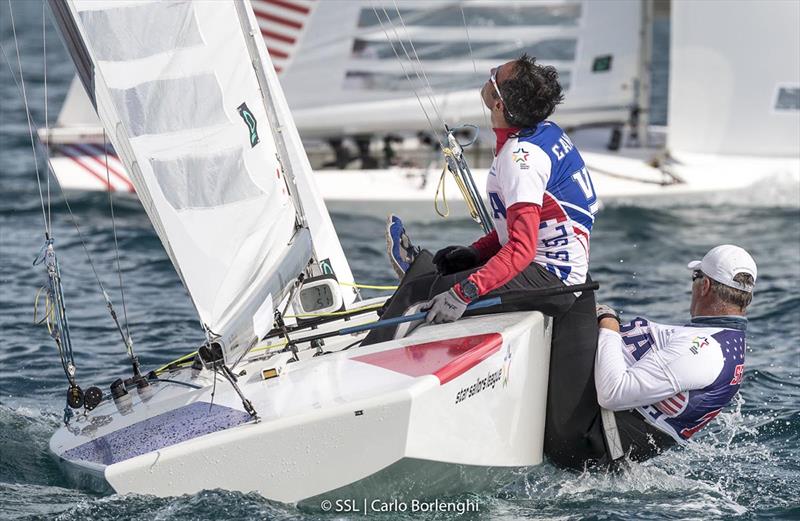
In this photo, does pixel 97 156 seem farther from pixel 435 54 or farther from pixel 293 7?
pixel 435 54

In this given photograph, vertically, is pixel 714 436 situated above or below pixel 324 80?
below

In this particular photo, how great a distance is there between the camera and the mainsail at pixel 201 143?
3.83 m

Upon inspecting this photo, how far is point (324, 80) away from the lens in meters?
10.5

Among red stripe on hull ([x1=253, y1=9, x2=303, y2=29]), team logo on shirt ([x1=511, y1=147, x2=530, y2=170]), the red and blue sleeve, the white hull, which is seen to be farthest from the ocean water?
red stripe on hull ([x1=253, y1=9, x2=303, y2=29])

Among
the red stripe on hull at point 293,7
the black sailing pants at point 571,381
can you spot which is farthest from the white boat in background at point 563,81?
the black sailing pants at point 571,381

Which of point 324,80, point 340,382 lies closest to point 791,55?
point 324,80

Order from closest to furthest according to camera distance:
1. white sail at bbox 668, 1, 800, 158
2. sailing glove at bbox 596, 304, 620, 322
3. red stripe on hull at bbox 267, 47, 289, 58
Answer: sailing glove at bbox 596, 304, 620, 322
white sail at bbox 668, 1, 800, 158
red stripe on hull at bbox 267, 47, 289, 58

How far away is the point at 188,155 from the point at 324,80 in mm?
6608

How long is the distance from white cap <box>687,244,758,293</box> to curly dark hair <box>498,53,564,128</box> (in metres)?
0.63

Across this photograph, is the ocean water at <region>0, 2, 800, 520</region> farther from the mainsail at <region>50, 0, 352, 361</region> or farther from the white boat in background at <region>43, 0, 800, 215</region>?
the mainsail at <region>50, 0, 352, 361</region>

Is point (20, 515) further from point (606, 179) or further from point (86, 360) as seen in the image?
point (606, 179)

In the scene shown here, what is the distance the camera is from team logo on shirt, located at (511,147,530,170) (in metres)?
3.64

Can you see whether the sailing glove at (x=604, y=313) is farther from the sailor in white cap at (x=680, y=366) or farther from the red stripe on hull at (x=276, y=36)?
the red stripe on hull at (x=276, y=36)

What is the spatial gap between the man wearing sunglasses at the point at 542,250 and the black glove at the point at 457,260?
0.09 m
